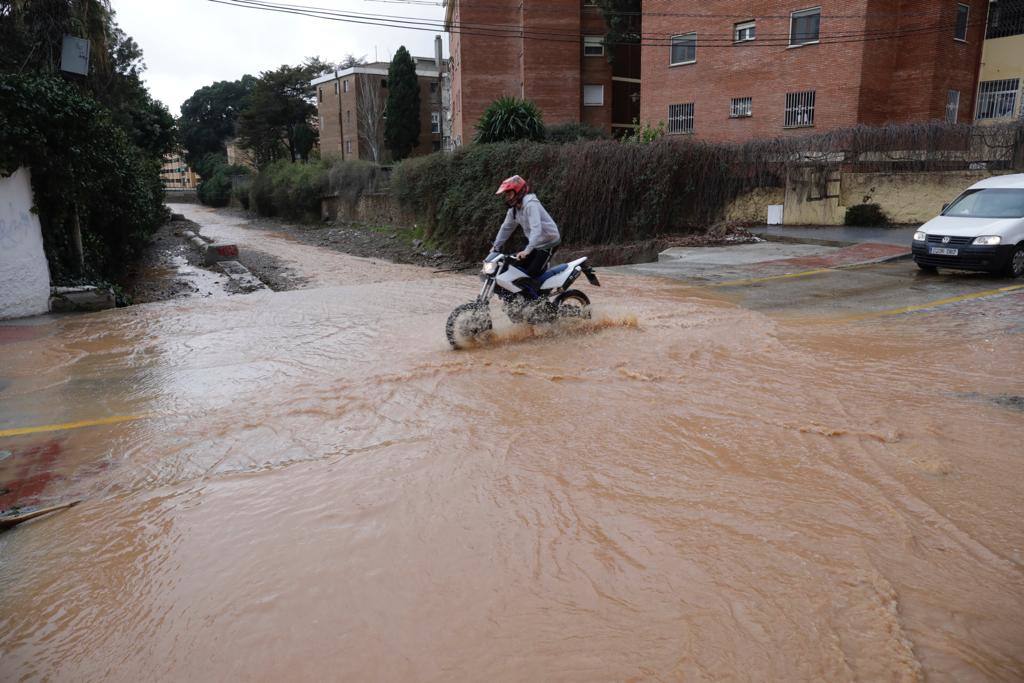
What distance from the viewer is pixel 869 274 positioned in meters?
12.9

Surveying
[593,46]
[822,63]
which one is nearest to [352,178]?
[593,46]

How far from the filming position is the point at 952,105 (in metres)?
27.4

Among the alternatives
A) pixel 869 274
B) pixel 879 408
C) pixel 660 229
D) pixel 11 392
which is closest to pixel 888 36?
pixel 660 229

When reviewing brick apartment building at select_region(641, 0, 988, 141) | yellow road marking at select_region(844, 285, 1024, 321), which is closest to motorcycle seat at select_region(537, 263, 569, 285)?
yellow road marking at select_region(844, 285, 1024, 321)

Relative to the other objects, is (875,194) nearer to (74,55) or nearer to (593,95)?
(74,55)

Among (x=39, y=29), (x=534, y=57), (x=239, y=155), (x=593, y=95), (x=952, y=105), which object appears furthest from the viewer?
(x=239, y=155)

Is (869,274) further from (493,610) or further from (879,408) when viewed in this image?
(493,610)

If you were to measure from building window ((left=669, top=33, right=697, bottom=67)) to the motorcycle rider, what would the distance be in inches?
1026

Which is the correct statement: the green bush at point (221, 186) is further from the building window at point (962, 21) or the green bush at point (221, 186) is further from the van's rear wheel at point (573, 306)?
the van's rear wheel at point (573, 306)

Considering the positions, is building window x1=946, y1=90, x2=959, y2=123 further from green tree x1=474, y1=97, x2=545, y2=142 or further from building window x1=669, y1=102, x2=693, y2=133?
green tree x1=474, y1=97, x2=545, y2=142

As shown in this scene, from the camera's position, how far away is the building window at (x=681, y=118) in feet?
103

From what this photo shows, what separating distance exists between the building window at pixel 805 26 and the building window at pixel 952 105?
565cm

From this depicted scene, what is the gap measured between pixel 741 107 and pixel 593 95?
12.2 m

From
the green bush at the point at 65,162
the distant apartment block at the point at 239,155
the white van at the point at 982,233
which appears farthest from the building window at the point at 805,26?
the distant apartment block at the point at 239,155
